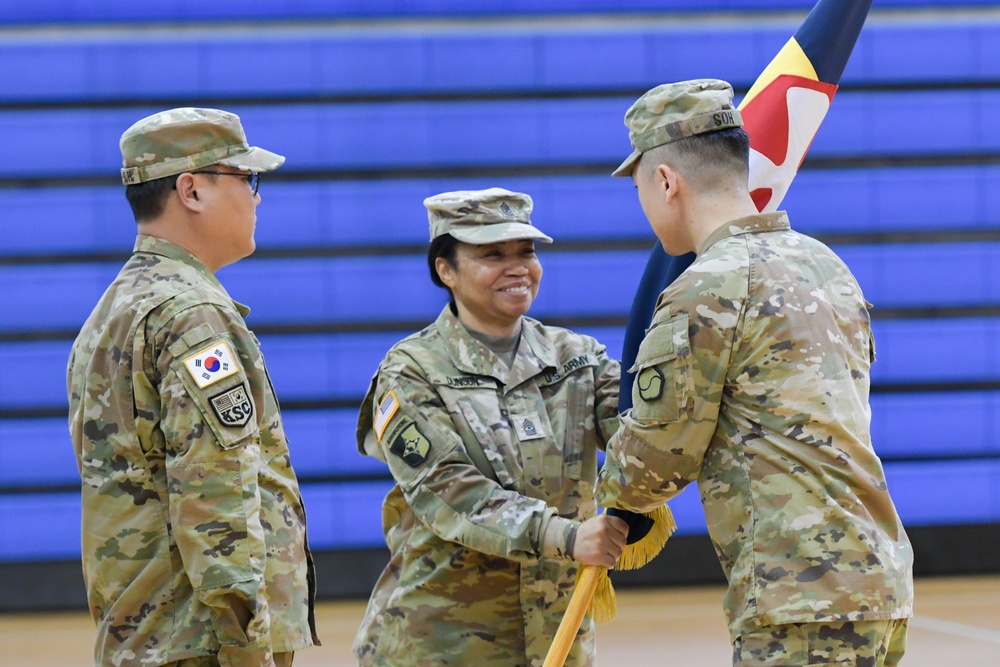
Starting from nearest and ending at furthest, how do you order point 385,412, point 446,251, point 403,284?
point 385,412
point 446,251
point 403,284

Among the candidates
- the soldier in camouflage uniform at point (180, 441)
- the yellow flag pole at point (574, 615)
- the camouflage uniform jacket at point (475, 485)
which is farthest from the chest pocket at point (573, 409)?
the soldier in camouflage uniform at point (180, 441)

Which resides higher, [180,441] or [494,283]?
[494,283]

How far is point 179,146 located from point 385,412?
2.43ft

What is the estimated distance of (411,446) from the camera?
2.41 metres

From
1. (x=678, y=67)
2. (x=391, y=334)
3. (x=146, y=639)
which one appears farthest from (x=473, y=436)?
(x=678, y=67)

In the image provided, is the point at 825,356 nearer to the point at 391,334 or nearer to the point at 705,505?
the point at 705,505

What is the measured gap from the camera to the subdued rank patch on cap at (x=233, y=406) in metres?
1.84

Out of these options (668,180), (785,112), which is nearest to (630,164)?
(668,180)

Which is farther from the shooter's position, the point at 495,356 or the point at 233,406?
the point at 495,356

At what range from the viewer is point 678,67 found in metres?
6.12

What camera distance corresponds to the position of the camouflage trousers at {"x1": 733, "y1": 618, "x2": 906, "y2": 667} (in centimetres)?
172

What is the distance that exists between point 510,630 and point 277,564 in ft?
1.97

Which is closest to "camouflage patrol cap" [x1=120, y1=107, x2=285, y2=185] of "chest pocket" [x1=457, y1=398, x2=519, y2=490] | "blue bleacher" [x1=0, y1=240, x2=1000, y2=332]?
"chest pocket" [x1=457, y1=398, x2=519, y2=490]

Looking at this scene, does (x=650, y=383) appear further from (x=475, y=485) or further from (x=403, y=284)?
(x=403, y=284)
